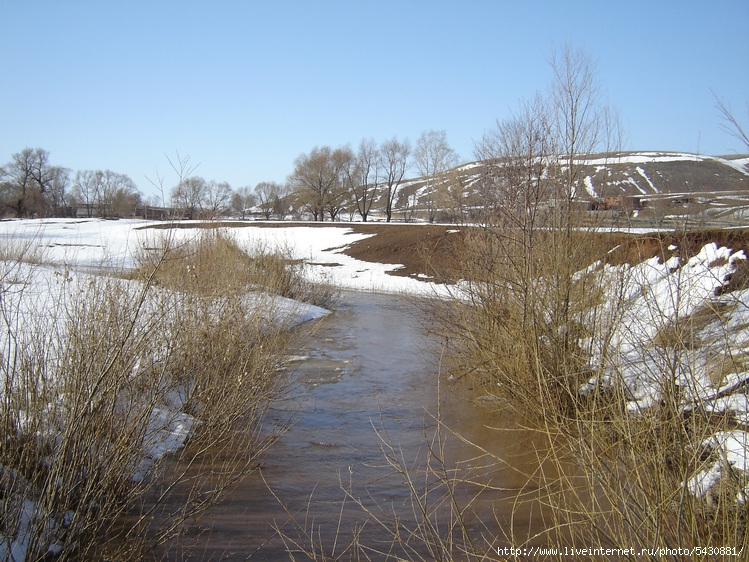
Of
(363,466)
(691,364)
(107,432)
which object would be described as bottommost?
(363,466)

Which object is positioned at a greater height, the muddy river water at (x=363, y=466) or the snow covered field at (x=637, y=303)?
the snow covered field at (x=637, y=303)

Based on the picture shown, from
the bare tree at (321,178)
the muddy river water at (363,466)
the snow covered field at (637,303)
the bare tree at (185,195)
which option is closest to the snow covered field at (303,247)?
the snow covered field at (637,303)

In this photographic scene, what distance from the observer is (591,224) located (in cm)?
622

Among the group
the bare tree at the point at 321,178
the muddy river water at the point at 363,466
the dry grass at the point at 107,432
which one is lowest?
the muddy river water at the point at 363,466

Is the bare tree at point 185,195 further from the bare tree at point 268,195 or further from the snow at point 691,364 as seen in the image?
the bare tree at point 268,195

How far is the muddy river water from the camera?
417cm

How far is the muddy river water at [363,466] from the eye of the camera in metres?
4.17

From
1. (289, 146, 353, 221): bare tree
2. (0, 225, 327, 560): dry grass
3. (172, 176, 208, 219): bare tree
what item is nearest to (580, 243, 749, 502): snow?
(0, 225, 327, 560): dry grass

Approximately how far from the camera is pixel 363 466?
5539 millimetres

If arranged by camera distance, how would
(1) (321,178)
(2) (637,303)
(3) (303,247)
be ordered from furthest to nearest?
(1) (321,178)
(3) (303,247)
(2) (637,303)

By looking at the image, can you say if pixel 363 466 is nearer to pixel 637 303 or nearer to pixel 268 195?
pixel 637 303

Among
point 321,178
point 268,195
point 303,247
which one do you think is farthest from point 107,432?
point 268,195

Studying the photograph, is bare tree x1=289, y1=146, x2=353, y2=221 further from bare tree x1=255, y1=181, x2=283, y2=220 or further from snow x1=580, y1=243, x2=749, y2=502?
snow x1=580, y1=243, x2=749, y2=502

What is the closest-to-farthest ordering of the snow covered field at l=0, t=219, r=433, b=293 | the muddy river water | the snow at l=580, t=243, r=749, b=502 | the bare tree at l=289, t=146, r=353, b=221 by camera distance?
the snow at l=580, t=243, r=749, b=502 < the muddy river water < the snow covered field at l=0, t=219, r=433, b=293 < the bare tree at l=289, t=146, r=353, b=221
